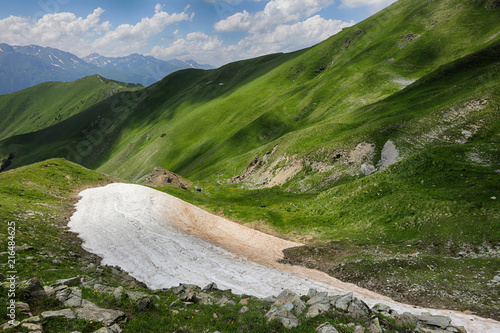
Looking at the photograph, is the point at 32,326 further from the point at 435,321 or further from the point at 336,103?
the point at 336,103

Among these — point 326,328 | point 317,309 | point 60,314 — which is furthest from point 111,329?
point 317,309

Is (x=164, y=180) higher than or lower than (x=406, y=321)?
higher

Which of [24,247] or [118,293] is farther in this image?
[24,247]

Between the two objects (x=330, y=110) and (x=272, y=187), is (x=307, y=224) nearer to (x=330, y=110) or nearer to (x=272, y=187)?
(x=272, y=187)

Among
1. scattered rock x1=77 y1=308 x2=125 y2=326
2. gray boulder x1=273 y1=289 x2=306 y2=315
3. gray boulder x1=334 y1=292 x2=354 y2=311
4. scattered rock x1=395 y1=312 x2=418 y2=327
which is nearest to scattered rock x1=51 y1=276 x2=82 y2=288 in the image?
scattered rock x1=77 y1=308 x2=125 y2=326

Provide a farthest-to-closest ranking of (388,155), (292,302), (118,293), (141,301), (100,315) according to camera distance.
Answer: (388,155) < (292,302) < (118,293) < (141,301) < (100,315)

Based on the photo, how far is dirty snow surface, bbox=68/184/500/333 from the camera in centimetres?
2441

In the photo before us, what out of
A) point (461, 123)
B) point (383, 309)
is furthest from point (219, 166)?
point (383, 309)

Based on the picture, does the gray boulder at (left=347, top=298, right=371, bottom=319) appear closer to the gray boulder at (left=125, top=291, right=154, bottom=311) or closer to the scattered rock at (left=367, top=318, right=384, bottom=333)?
the scattered rock at (left=367, top=318, right=384, bottom=333)

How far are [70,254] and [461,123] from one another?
69.5 m

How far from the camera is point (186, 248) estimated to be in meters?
32.8

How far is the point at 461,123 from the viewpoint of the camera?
53.9 meters

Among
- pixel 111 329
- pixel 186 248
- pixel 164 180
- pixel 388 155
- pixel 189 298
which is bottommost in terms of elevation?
pixel 186 248

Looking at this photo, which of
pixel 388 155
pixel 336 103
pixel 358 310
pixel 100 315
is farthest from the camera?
pixel 336 103
